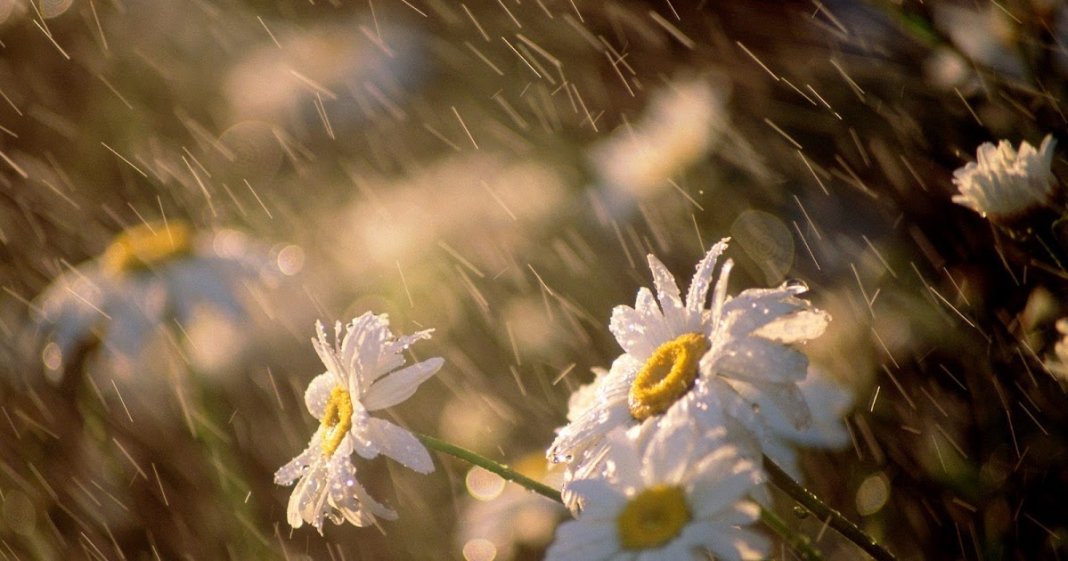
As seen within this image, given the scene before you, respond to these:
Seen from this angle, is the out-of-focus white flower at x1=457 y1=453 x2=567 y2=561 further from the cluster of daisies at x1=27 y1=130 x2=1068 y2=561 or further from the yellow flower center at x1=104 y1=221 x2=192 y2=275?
the yellow flower center at x1=104 y1=221 x2=192 y2=275

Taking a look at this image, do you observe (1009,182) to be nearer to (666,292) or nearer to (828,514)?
(666,292)

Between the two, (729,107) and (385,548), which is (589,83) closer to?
(729,107)

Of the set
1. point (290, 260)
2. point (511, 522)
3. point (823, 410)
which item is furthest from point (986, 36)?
point (290, 260)

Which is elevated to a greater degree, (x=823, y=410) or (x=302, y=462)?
(x=302, y=462)

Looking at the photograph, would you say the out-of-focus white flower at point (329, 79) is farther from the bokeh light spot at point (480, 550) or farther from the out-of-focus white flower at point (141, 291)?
the bokeh light spot at point (480, 550)

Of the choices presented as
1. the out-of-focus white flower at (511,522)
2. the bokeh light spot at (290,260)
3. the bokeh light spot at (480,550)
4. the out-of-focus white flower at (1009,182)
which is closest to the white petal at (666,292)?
the out-of-focus white flower at (1009,182)

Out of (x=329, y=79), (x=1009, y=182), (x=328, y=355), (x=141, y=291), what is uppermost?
(x=328, y=355)

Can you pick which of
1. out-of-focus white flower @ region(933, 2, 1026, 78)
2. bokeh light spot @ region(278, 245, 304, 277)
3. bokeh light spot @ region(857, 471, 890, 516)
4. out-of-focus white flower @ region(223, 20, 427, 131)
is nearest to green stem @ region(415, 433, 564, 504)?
bokeh light spot @ region(857, 471, 890, 516)
